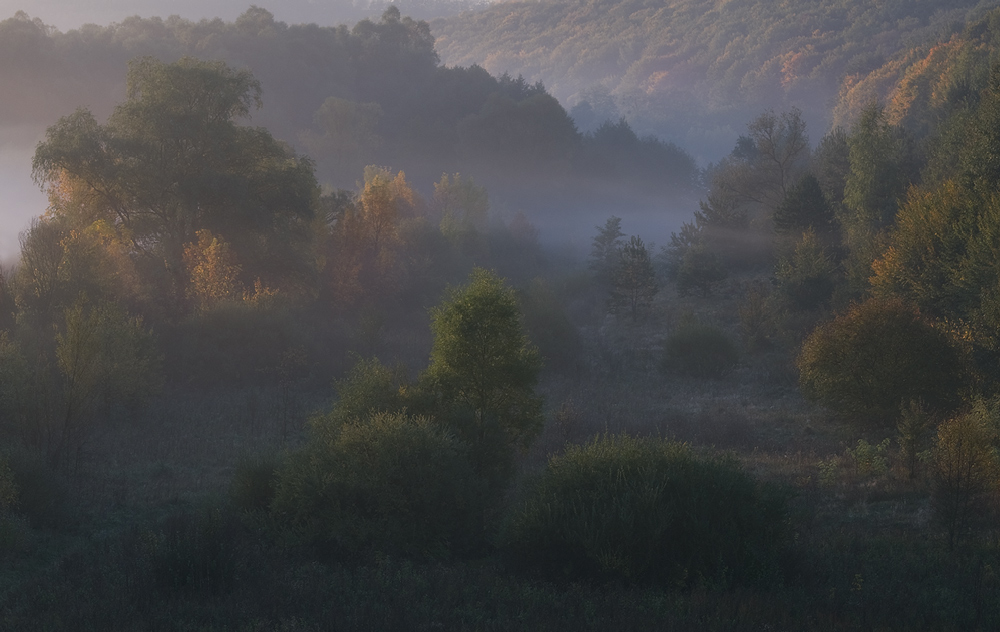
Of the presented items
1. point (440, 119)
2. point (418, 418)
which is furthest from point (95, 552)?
point (440, 119)

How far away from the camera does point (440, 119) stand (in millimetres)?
103688

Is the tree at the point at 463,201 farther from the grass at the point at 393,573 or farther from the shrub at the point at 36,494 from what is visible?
the shrub at the point at 36,494

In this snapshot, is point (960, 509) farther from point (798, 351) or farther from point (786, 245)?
point (786, 245)

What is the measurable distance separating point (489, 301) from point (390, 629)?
8106 mm

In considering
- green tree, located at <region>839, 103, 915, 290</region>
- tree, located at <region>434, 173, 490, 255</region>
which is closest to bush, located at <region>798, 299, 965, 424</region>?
green tree, located at <region>839, 103, 915, 290</region>

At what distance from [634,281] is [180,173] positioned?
1105 inches

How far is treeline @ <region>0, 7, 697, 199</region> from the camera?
259 ft

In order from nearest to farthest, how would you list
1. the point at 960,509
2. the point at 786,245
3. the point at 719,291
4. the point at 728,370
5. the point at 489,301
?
the point at 960,509 → the point at 489,301 → the point at 728,370 → the point at 786,245 → the point at 719,291

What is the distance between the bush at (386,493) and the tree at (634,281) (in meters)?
35.9

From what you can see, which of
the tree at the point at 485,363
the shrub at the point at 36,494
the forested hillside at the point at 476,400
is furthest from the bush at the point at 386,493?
the shrub at the point at 36,494

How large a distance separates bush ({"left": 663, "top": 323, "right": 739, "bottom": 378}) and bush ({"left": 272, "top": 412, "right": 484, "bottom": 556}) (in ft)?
79.3

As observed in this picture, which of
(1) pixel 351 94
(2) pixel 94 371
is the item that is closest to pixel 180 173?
(2) pixel 94 371

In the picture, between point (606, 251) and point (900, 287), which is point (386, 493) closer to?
point (900, 287)

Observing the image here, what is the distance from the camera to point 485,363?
53.2ft
